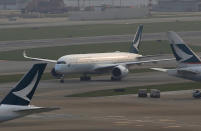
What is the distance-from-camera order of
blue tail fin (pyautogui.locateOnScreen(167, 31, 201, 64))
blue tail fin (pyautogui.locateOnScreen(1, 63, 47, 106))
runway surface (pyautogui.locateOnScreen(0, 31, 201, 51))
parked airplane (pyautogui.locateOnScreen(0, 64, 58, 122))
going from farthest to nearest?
1. runway surface (pyautogui.locateOnScreen(0, 31, 201, 51))
2. blue tail fin (pyautogui.locateOnScreen(167, 31, 201, 64))
3. blue tail fin (pyautogui.locateOnScreen(1, 63, 47, 106))
4. parked airplane (pyautogui.locateOnScreen(0, 64, 58, 122))

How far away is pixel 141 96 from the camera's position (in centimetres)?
8538

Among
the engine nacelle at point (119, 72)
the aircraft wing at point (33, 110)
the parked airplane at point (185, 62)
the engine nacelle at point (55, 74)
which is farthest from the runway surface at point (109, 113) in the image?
the engine nacelle at point (55, 74)

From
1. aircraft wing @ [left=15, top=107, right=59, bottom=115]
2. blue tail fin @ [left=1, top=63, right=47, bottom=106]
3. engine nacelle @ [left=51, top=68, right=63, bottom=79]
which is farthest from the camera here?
engine nacelle @ [left=51, top=68, right=63, bottom=79]

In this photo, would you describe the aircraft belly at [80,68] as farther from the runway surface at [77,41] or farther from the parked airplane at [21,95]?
the runway surface at [77,41]

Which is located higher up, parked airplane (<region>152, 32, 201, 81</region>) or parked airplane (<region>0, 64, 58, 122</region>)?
parked airplane (<region>0, 64, 58, 122</region>)

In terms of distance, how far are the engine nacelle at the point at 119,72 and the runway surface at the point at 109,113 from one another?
7023 mm

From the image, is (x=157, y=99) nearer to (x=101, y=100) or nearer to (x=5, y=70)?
(x=101, y=100)

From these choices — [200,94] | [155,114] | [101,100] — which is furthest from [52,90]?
[155,114]

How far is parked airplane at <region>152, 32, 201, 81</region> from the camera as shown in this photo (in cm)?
8629

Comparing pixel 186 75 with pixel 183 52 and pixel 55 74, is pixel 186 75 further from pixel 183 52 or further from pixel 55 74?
pixel 55 74

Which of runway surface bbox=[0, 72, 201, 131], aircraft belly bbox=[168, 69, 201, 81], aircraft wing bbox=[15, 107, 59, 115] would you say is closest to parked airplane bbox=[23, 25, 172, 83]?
runway surface bbox=[0, 72, 201, 131]

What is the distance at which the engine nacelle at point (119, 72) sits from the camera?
347 ft

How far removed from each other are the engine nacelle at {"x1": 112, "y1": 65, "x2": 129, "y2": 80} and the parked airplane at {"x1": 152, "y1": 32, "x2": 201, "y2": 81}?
18335 mm

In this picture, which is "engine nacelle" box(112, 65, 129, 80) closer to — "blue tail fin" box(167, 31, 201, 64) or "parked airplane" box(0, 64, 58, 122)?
"blue tail fin" box(167, 31, 201, 64)
